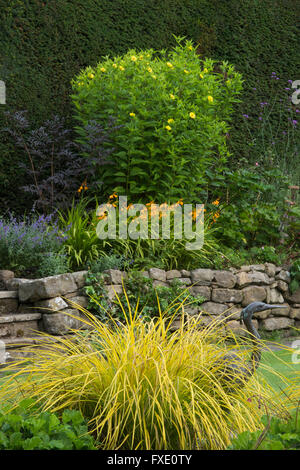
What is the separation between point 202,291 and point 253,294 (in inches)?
28.6

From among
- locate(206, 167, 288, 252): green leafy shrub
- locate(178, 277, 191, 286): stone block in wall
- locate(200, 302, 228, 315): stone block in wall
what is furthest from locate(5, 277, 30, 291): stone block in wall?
locate(206, 167, 288, 252): green leafy shrub

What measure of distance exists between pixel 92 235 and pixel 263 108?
511 cm

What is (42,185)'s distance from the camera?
20.0 feet

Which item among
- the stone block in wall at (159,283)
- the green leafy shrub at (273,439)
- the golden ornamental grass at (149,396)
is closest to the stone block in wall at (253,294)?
the stone block in wall at (159,283)

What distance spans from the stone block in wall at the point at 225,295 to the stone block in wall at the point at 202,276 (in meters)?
0.15

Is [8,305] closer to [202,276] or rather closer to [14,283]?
[14,283]

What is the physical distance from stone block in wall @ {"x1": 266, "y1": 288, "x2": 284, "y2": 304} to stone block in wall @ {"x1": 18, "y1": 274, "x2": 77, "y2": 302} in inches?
102

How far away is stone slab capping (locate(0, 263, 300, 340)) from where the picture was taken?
481cm

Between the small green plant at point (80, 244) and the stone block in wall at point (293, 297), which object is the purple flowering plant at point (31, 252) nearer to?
the small green plant at point (80, 244)

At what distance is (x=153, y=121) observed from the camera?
619 centimetres
